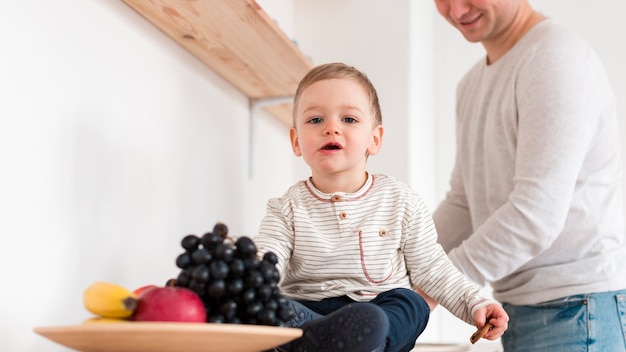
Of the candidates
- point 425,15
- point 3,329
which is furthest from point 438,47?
point 3,329

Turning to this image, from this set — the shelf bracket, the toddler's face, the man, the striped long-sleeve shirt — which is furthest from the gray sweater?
the shelf bracket

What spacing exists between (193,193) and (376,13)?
1034mm

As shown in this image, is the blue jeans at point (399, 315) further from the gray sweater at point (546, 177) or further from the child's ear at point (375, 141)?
the gray sweater at point (546, 177)

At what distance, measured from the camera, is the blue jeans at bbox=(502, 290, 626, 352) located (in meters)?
1.57

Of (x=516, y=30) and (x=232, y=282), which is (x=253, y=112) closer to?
(x=516, y=30)

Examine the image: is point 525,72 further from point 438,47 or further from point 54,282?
point 438,47

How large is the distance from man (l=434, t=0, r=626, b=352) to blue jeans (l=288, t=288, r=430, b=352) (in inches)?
20.1

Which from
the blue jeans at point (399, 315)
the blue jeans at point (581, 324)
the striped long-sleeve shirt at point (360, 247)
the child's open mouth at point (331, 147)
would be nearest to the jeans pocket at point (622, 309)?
the blue jeans at point (581, 324)

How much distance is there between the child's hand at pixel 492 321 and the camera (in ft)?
3.64

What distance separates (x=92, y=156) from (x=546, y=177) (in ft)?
3.04

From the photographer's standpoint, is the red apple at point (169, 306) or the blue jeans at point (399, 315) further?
the blue jeans at point (399, 315)

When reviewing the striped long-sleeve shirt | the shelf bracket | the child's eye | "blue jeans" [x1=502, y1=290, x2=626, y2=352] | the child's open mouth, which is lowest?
"blue jeans" [x1=502, y1=290, x2=626, y2=352]

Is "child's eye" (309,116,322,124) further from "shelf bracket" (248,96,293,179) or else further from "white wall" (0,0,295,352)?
"shelf bracket" (248,96,293,179)

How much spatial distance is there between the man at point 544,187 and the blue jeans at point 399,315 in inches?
20.1
